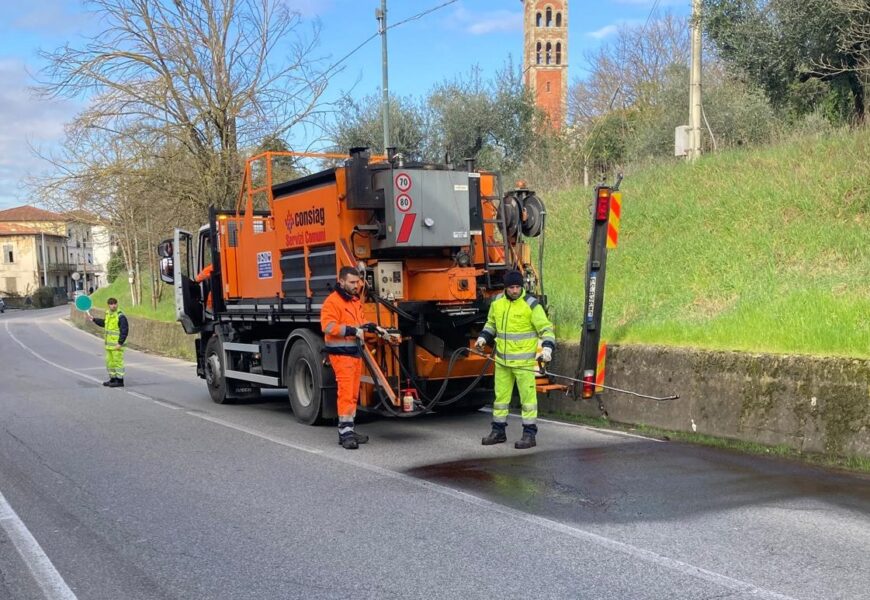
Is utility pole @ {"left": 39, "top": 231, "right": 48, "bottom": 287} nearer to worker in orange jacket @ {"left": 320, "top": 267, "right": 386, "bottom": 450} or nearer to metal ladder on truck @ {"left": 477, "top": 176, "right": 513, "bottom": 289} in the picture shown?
metal ladder on truck @ {"left": 477, "top": 176, "right": 513, "bottom": 289}

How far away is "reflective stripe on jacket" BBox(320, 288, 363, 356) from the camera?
7574 mm

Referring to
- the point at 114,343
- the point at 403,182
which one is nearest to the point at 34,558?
the point at 403,182

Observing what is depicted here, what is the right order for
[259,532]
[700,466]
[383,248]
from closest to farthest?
[259,532], [700,466], [383,248]

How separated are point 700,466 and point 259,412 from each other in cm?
630

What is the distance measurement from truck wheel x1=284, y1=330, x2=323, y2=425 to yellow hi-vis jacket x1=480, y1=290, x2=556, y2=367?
228cm

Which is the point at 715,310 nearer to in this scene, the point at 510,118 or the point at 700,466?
the point at 700,466

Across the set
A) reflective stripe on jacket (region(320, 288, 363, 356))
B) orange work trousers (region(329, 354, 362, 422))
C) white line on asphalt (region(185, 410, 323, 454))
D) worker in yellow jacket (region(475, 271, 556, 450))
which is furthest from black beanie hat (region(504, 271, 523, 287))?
white line on asphalt (region(185, 410, 323, 454))

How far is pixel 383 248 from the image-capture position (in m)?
8.06

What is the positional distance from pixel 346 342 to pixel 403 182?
1.75 meters

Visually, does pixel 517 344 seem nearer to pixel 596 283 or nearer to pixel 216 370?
pixel 596 283

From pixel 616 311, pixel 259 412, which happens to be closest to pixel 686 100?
pixel 616 311

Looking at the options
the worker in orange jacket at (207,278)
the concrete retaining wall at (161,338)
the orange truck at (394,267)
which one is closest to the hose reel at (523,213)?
the orange truck at (394,267)

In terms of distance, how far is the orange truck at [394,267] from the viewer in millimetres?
8023

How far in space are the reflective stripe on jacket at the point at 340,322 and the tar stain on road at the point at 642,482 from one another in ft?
5.20
